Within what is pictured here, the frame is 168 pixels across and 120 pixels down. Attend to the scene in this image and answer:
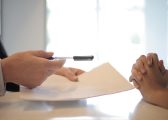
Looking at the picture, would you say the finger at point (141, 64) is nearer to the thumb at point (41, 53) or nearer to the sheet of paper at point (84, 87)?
the sheet of paper at point (84, 87)

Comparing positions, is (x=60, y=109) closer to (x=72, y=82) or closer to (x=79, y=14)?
(x=72, y=82)

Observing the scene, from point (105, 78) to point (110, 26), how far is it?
→ 3112 mm

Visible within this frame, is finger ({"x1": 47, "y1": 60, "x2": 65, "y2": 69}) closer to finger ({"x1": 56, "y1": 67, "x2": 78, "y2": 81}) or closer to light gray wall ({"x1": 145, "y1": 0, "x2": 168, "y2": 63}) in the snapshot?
finger ({"x1": 56, "y1": 67, "x2": 78, "y2": 81})

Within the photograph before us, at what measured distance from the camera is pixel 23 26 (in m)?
3.72

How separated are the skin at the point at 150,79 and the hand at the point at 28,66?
0.56 ft

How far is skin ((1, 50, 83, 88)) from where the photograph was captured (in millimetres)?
525

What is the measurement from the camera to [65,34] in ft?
12.0

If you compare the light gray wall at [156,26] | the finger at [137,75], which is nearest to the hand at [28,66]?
the finger at [137,75]

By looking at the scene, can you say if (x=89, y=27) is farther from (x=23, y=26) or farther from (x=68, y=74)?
(x=68, y=74)

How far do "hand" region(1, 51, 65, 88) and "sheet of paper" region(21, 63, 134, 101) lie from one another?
0.03m

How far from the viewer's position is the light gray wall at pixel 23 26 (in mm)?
3670

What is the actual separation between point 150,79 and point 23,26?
341 centimetres

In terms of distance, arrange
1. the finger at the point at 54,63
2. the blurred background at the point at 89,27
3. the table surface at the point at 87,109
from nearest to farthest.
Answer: the table surface at the point at 87,109, the finger at the point at 54,63, the blurred background at the point at 89,27

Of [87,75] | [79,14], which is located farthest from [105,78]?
[79,14]
